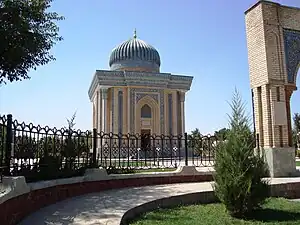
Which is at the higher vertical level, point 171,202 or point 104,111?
point 104,111

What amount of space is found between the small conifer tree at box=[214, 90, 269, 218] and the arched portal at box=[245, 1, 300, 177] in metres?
4.28

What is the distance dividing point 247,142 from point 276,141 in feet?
14.8

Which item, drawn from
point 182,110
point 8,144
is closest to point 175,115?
point 182,110

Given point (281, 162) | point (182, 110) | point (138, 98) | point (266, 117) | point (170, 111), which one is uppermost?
point (138, 98)

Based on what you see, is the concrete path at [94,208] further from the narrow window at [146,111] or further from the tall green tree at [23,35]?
the narrow window at [146,111]

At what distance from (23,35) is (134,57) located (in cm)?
2427

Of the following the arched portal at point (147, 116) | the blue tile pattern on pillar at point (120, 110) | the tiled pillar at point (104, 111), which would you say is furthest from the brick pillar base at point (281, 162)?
the tiled pillar at point (104, 111)

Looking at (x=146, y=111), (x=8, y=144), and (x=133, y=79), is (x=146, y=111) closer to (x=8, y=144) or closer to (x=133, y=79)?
(x=133, y=79)

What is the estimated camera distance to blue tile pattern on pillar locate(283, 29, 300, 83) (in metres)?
10.6

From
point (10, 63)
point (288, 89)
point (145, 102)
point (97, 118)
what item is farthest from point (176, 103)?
point (10, 63)

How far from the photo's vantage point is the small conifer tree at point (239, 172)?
544 centimetres

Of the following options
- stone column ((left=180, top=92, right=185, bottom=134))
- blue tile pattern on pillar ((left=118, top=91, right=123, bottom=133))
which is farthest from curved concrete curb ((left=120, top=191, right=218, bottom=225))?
stone column ((left=180, top=92, right=185, bottom=134))

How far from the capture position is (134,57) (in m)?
32.8

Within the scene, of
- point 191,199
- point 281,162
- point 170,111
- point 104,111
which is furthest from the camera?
point 170,111
